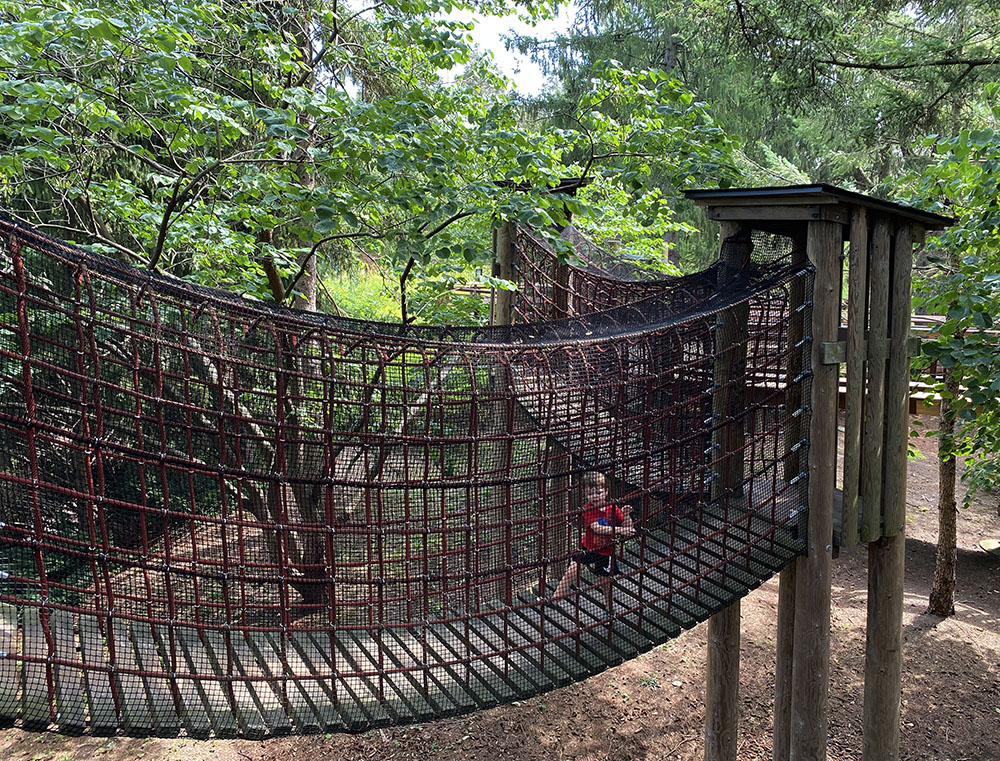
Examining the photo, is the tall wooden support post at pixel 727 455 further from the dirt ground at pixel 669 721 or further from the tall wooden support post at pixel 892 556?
the dirt ground at pixel 669 721

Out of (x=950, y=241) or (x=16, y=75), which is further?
(x=950, y=241)

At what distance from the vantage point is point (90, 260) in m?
1.56

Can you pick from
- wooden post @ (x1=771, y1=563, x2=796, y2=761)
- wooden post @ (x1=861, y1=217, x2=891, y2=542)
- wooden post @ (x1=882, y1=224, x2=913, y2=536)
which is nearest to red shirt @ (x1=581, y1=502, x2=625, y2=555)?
wooden post @ (x1=771, y1=563, x2=796, y2=761)

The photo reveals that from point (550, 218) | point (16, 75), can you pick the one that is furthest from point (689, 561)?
point (16, 75)

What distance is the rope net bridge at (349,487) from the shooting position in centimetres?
151

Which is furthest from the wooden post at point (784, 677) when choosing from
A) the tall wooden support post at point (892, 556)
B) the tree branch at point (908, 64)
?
the tree branch at point (908, 64)

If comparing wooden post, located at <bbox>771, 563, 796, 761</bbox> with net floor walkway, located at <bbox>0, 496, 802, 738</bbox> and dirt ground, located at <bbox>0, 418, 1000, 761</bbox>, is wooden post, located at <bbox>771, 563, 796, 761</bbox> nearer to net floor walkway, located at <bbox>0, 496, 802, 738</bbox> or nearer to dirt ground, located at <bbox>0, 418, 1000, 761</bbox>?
net floor walkway, located at <bbox>0, 496, 802, 738</bbox>

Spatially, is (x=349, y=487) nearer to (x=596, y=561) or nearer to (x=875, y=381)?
(x=596, y=561)

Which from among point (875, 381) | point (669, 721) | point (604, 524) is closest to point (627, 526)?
point (604, 524)

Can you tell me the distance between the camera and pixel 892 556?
2.57 meters

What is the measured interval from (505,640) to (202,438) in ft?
4.63

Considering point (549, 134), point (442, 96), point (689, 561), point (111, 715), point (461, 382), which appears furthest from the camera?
point (549, 134)

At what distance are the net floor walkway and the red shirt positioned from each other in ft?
0.31

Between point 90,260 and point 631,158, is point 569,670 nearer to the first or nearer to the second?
point 90,260
